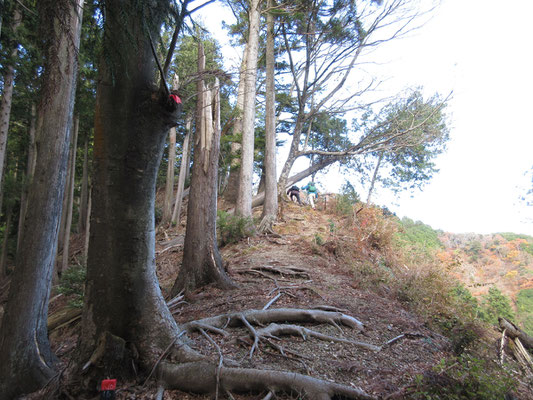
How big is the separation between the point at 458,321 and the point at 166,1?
6.73m

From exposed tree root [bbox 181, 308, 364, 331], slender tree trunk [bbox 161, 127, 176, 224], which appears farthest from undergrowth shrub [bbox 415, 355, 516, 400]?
slender tree trunk [bbox 161, 127, 176, 224]

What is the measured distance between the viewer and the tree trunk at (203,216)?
6.38 metres

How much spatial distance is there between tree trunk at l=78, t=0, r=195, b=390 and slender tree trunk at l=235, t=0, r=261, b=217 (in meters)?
8.01

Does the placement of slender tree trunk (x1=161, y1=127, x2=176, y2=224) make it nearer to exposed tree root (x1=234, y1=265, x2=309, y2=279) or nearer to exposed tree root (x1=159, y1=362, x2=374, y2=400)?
exposed tree root (x1=234, y1=265, x2=309, y2=279)

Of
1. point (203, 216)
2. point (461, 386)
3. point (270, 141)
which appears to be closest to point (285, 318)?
point (461, 386)

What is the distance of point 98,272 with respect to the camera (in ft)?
9.91

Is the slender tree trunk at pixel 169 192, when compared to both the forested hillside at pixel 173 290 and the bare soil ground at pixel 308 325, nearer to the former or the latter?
the bare soil ground at pixel 308 325

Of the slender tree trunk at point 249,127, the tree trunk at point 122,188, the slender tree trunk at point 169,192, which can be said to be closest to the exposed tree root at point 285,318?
the tree trunk at point 122,188

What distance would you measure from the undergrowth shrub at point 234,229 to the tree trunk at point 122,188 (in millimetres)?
7077

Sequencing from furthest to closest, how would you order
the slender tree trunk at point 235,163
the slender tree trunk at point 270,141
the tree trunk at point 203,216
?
1. the slender tree trunk at point 235,163
2. the slender tree trunk at point 270,141
3. the tree trunk at point 203,216

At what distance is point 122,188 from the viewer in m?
2.99

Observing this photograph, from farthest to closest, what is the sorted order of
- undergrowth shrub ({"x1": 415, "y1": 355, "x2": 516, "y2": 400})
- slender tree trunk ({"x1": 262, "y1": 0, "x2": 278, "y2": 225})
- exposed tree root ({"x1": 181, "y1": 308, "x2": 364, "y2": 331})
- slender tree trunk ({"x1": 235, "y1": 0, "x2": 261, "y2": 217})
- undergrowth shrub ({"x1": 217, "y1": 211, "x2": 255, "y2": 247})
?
slender tree trunk ({"x1": 262, "y1": 0, "x2": 278, "y2": 225}) → slender tree trunk ({"x1": 235, "y1": 0, "x2": 261, "y2": 217}) → undergrowth shrub ({"x1": 217, "y1": 211, "x2": 255, "y2": 247}) → exposed tree root ({"x1": 181, "y1": 308, "x2": 364, "y2": 331}) → undergrowth shrub ({"x1": 415, "y1": 355, "x2": 516, "y2": 400})

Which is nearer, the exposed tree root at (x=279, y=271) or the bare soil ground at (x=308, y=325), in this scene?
the bare soil ground at (x=308, y=325)

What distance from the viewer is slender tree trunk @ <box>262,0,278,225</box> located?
1193 centimetres
